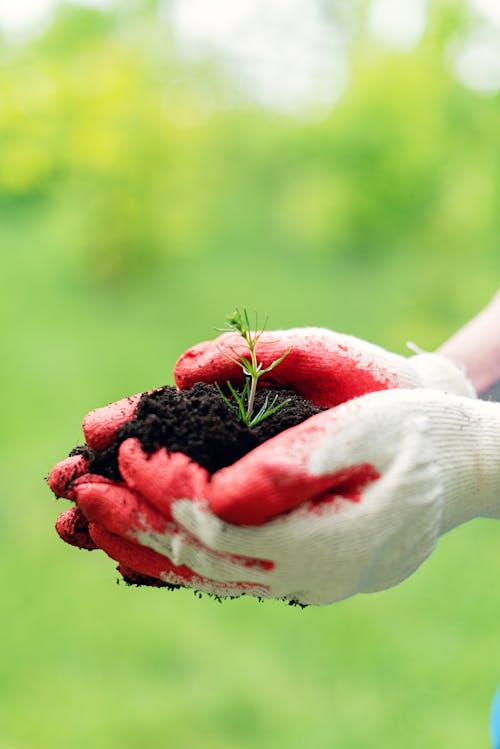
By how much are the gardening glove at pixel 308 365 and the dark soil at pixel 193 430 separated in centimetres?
10

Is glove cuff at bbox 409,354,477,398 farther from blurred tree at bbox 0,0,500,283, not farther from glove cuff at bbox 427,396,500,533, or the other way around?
blurred tree at bbox 0,0,500,283

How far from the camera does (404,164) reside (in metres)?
6.27

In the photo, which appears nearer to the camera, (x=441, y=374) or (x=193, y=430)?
(x=193, y=430)

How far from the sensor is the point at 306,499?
0.90 meters

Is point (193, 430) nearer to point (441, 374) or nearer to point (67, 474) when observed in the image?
point (67, 474)

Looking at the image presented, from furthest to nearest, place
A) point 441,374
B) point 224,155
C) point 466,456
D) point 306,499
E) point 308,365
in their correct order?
point 224,155
point 441,374
point 308,365
point 466,456
point 306,499

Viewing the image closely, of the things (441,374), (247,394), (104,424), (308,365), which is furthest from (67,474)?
(441,374)

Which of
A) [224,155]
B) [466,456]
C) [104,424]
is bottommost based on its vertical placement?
[466,456]

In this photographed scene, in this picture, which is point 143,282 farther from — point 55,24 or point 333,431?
point 333,431

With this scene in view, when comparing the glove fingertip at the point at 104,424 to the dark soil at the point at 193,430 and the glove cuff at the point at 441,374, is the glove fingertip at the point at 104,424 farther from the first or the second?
the glove cuff at the point at 441,374

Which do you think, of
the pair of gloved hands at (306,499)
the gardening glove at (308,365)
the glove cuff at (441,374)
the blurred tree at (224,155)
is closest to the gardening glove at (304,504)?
the pair of gloved hands at (306,499)

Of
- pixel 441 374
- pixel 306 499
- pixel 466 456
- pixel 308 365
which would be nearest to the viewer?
pixel 306 499

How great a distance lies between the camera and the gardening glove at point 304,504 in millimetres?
873

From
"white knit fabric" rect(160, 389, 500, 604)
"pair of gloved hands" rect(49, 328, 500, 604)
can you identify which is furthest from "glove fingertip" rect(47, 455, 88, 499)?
"white knit fabric" rect(160, 389, 500, 604)
